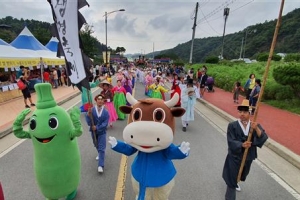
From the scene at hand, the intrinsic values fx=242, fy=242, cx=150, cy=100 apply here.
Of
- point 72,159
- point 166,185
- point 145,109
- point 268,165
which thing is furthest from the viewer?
point 268,165

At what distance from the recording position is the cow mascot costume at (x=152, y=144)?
279 cm

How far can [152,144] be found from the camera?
281 cm

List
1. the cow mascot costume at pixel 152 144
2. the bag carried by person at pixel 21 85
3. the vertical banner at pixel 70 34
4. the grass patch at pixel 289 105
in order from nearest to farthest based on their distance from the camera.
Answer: the cow mascot costume at pixel 152 144
the vertical banner at pixel 70 34
the bag carried by person at pixel 21 85
the grass patch at pixel 289 105

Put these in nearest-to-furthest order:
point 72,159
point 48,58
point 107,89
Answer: point 72,159 < point 107,89 < point 48,58

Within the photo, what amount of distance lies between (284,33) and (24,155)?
60864 mm

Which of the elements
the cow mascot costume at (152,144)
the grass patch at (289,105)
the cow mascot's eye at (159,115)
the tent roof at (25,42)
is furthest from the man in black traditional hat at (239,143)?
the tent roof at (25,42)

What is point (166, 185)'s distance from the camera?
3162 mm

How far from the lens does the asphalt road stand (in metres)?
4.01

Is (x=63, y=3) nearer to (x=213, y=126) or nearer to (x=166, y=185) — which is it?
(x=166, y=185)

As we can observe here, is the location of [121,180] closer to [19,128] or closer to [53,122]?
[53,122]

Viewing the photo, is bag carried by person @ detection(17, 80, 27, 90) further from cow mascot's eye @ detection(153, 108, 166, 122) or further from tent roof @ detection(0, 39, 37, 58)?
cow mascot's eye @ detection(153, 108, 166, 122)

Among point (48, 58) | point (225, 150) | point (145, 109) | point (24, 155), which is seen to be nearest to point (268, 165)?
point (225, 150)

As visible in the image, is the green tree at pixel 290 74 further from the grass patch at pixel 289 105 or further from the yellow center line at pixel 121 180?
the yellow center line at pixel 121 180

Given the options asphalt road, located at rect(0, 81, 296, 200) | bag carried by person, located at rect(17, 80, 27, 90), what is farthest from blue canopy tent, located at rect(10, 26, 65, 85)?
asphalt road, located at rect(0, 81, 296, 200)
